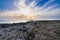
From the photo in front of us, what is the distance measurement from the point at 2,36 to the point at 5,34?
398 millimetres

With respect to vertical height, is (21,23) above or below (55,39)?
above

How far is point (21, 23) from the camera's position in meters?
13.3

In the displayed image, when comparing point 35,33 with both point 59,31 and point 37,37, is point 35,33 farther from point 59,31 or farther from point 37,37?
point 59,31

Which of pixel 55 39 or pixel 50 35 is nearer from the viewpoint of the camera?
pixel 55 39

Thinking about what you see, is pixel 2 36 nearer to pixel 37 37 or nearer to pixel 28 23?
pixel 28 23

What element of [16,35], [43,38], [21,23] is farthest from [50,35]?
[21,23]

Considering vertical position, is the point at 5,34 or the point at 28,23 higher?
the point at 28,23

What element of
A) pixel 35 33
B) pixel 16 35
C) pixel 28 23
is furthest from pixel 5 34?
pixel 35 33

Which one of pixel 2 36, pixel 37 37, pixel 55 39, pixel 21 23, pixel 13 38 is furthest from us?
pixel 21 23

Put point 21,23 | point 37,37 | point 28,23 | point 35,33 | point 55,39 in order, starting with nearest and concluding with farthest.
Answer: point 55,39
point 37,37
point 35,33
point 28,23
point 21,23

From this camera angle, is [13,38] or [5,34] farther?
[5,34]

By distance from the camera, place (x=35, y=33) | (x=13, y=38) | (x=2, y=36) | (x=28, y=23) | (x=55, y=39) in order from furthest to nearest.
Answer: (x=28, y=23) → (x=2, y=36) → (x=13, y=38) → (x=35, y=33) → (x=55, y=39)

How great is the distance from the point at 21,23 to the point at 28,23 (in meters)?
1.16

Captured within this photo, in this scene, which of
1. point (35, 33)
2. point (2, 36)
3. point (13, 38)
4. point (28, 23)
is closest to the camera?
point (35, 33)
